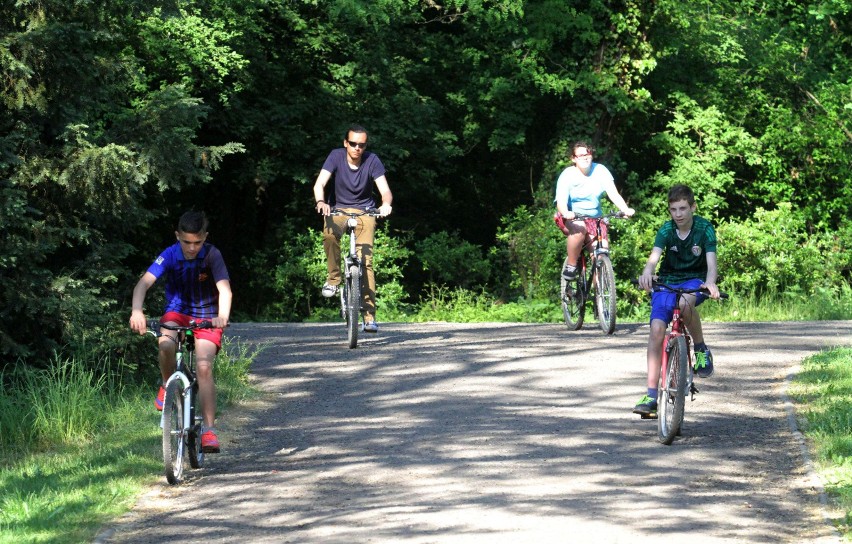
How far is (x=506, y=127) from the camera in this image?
29938 mm

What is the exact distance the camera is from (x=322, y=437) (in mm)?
10273

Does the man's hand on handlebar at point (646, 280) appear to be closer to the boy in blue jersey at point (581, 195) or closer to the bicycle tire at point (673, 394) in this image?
the bicycle tire at point (673, 394)

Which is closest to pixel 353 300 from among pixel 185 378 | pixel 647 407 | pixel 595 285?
pixel 595 285

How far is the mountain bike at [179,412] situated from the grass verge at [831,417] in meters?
3.82

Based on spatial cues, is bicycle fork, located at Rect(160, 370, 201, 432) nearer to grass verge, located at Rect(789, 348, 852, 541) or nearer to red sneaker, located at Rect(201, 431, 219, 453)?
red sneaker, located at Rect(201, 431, 219, 453)

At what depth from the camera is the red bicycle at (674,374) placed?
9.52m

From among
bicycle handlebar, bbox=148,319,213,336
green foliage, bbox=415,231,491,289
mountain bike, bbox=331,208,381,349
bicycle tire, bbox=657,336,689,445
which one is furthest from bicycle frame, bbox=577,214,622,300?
green foliage, bbox=415,231,491,289

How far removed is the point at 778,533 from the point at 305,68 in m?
21.9

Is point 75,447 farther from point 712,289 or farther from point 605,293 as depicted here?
point 605,293

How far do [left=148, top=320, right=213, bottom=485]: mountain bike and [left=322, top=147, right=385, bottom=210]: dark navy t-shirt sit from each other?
17.5 ft

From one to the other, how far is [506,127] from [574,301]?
46.8 ft

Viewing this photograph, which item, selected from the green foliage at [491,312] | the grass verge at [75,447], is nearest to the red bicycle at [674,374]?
the grass verge at [75,447]

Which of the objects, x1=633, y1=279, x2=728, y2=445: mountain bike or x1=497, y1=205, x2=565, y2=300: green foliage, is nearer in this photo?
x1=633, y1=279, x2=728, y2=445: mountain bike

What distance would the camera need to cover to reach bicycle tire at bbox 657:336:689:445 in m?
9.50
